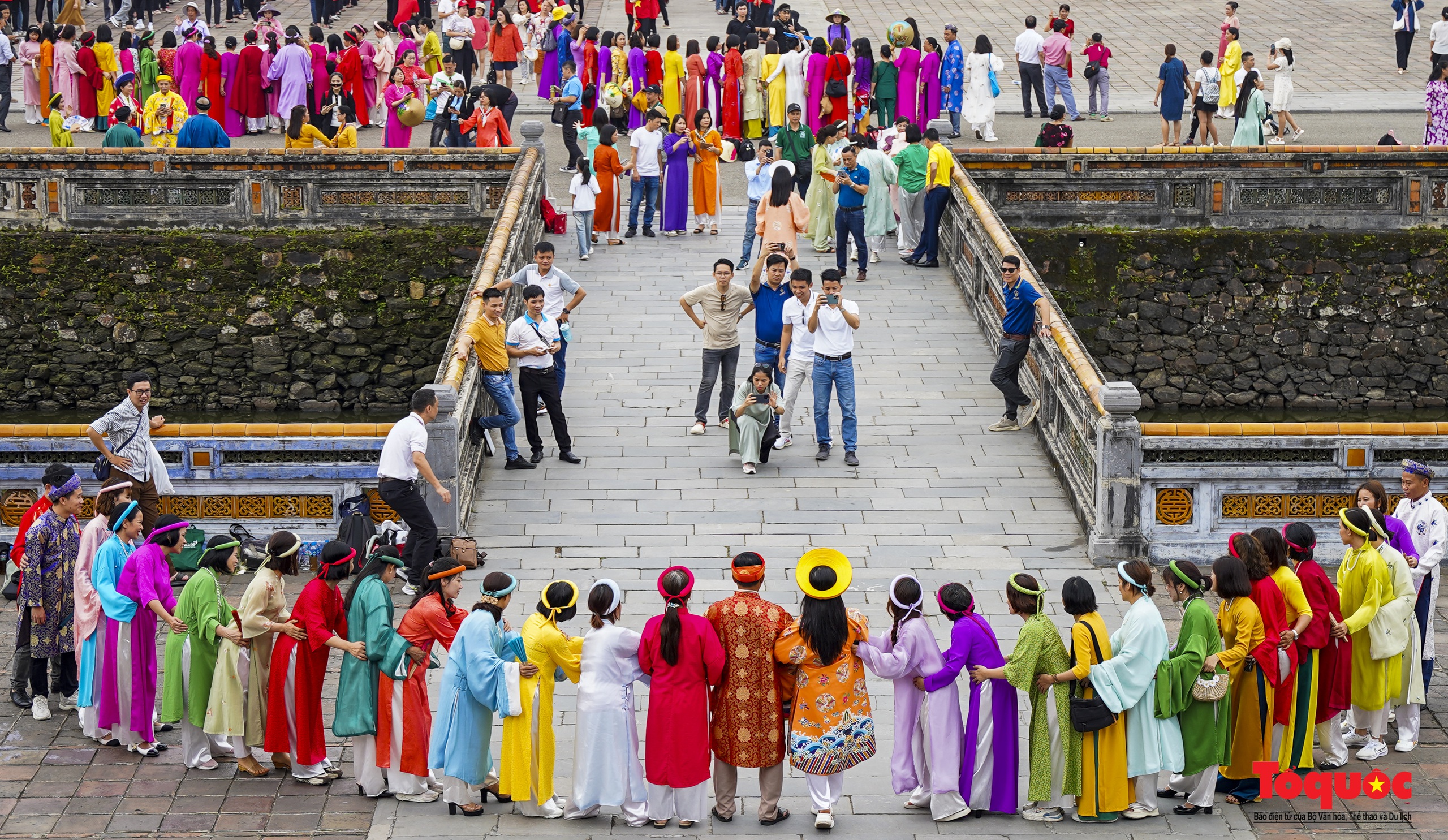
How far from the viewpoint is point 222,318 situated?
2286 centimetres

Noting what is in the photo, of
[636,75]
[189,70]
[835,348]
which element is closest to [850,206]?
[835,348]

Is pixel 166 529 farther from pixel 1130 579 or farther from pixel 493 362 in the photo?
pixel 1130 579

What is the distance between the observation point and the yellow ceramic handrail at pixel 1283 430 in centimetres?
1175

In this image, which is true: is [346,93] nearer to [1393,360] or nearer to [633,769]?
[1393,360]

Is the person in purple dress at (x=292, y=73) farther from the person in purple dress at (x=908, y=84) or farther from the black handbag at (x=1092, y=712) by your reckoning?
the black handbag at (x=1092, y=712)

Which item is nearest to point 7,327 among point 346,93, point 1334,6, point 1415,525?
point 346,93

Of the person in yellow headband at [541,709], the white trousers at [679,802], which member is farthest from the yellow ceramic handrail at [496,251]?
the white trousers at [679,802]

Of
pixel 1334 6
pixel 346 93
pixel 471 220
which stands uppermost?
pixel 1334 6

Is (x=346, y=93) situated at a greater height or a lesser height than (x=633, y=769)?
greater

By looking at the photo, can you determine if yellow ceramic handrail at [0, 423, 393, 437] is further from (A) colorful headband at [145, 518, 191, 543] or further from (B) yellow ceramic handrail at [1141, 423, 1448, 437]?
(B) yellow ceramic handrail at [1141, 423, 1448, 437]

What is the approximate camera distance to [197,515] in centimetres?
1205

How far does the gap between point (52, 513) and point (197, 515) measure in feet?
7.31

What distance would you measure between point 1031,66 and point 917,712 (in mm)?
18724

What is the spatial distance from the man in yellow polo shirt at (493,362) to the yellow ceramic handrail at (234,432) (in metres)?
1.18
